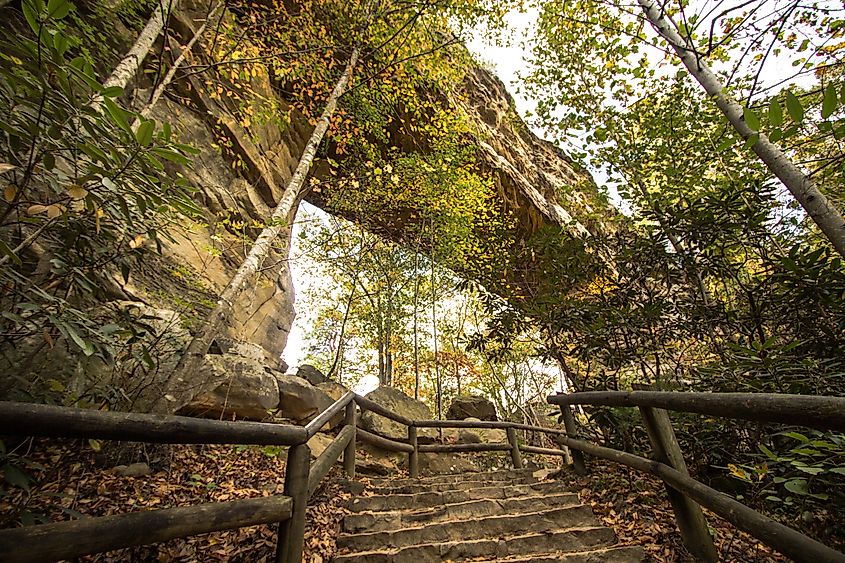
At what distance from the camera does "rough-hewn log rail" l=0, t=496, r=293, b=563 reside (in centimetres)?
101

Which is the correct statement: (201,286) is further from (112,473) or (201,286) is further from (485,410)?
(485,410)

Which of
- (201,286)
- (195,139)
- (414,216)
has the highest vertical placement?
(414,216)

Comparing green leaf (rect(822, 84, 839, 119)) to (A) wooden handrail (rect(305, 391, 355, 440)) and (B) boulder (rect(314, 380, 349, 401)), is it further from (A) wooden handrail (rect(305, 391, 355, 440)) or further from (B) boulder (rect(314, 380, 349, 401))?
(B) boulder (rect(314, 380, 349, 401))

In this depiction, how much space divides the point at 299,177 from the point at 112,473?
4.15 m

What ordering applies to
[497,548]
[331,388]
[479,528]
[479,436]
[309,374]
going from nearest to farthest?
[497,548] < [479,528] < [331,388] < [309,374] < [479,436]

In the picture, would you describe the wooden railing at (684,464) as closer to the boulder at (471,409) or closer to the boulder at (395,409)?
the boulder at (395,409)

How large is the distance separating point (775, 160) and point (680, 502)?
3.55 m

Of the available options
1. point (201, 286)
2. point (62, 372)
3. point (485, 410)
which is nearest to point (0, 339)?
point (62, 372)

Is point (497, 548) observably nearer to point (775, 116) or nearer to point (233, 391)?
point (775, 116)

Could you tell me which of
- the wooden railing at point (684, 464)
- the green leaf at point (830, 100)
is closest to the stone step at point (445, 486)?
the wooden railing at point (684, 464)

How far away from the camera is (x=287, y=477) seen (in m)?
2.14

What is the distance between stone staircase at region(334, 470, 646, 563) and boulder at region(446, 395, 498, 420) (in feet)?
23.9

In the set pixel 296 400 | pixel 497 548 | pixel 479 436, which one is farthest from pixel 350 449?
pixel 479 436

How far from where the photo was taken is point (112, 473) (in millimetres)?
3105
